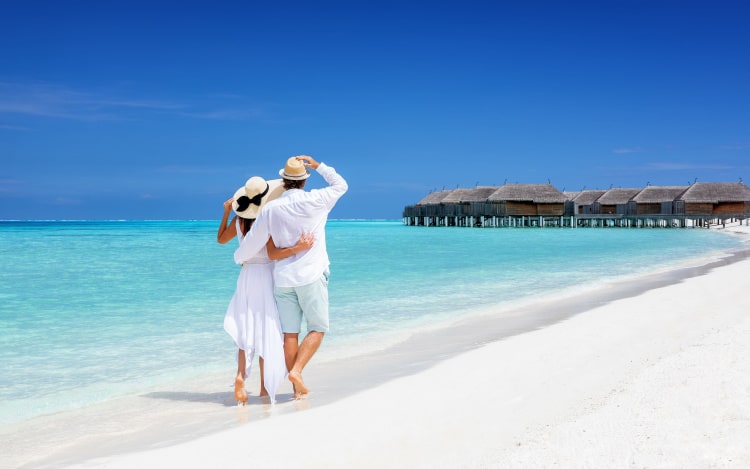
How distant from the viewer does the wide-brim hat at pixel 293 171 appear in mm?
3953

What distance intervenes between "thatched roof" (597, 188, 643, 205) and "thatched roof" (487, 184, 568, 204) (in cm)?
677

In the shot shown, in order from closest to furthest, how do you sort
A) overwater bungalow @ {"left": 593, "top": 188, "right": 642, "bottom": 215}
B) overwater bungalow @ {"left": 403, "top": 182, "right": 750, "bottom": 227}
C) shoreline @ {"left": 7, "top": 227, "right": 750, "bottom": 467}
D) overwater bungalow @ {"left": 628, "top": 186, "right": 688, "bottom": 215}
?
shoreline @ {"left": 7, "top": 227, "right": 750, "bottom": 467}
overwater bungalow @ {"left": 403, "top": 182, "right": 750, "bottom": 227}
overwater bungalow @ {"left": 628, "top": 186, "right": 688, "bottom": 215}
overwater bungalow @ {"left": 593, "top": 188, "right": 642, "bottom": 215}

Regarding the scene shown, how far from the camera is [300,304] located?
A: 161 inches

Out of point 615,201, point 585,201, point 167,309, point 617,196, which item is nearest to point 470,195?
point 585,201

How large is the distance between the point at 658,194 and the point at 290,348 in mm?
60096

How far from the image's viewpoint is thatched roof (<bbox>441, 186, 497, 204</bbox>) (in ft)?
205

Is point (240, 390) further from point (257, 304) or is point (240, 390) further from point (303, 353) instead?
point (257, 304)

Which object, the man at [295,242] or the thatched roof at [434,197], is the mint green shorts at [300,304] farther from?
the thatched roof at [434,197]

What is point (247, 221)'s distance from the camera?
163 inches

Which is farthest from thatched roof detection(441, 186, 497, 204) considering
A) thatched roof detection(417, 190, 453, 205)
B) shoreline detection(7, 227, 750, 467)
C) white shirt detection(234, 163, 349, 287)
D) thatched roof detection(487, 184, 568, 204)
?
white shirt detection(234, 163, 349, 287)

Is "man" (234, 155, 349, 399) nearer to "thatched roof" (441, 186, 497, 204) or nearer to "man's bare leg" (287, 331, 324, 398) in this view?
"man's bare leg" (287, 331, 324, 398)

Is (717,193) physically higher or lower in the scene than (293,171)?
higher

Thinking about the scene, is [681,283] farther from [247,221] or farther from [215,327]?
[247,221]

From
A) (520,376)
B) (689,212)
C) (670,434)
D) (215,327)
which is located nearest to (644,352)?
(520,376)
